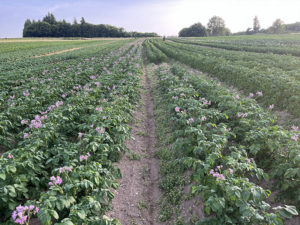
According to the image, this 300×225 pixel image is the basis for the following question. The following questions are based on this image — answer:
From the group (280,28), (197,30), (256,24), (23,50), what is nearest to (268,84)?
(23,50)

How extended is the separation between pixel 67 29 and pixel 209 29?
284ft

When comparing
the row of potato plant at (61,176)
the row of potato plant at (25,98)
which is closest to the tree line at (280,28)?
the row of potato plant at (25,98)

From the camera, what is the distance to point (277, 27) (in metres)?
79.1

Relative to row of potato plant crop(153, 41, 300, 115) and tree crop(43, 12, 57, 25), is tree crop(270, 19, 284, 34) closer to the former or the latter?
row of potato plant crop(153, 41, 300, 115)

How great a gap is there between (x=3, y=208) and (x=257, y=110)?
6087 millimetres

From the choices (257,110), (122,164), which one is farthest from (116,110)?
(257,110)

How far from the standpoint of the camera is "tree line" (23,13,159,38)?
9311cm

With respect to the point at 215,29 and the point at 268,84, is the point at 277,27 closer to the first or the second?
the point at 215,29

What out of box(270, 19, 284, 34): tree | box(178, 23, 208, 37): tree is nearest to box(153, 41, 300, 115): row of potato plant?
box(270, 19, 284, 34): tree

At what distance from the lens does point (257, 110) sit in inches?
197

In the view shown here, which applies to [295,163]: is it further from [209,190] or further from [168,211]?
[168,211]

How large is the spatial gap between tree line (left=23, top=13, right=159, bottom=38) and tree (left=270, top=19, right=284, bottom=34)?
72005 millimetres

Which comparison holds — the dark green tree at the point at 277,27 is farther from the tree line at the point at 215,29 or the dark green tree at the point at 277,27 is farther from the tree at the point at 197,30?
the tree at the point at 197,30

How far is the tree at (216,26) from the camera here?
11175 centimetres
